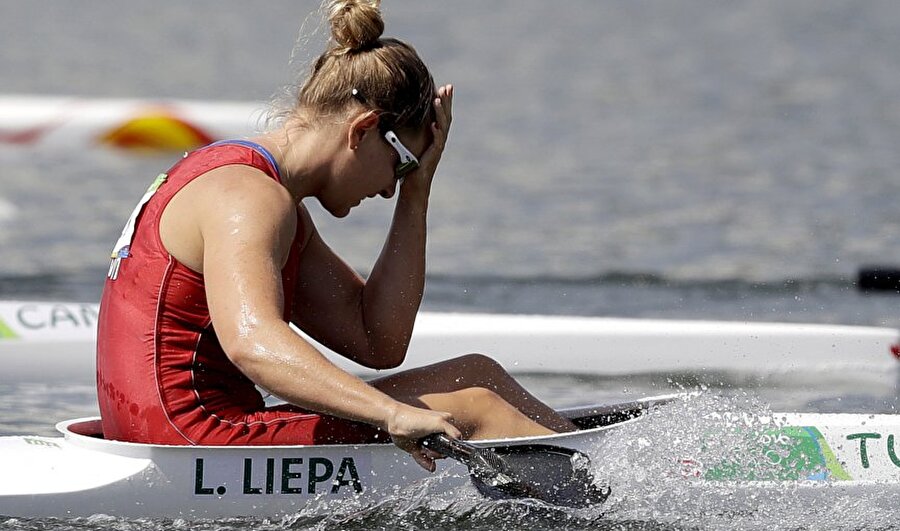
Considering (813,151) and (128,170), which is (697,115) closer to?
(813,151)

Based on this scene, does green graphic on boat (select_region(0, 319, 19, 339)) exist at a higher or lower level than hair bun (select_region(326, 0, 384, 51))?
lower

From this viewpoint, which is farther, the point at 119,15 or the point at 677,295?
the point at 119,15

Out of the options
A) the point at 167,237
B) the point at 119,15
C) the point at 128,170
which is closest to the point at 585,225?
the point at 128,170

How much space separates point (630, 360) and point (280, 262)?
3334 millimetres

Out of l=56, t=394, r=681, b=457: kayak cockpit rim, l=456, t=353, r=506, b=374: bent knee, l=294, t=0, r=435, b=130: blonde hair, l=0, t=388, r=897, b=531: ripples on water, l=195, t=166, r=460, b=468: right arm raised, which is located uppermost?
l=294, t=0, r=435, b=130: blonde hair

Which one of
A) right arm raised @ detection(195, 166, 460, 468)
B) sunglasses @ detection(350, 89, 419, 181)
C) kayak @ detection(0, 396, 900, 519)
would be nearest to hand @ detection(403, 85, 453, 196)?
sunglasses @ detection(350, 89, 419, 181)

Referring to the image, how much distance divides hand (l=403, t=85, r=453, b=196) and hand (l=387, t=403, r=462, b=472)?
0.77 m

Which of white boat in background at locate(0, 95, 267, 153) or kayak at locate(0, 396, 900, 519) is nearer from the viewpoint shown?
kayak at locate(0, 396, 900, 519)

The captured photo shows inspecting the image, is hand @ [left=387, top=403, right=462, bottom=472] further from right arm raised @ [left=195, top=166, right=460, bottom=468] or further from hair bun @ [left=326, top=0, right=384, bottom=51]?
hair bun @ [left=326, top=0, right=384, bottom=51]

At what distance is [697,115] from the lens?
1612 cm

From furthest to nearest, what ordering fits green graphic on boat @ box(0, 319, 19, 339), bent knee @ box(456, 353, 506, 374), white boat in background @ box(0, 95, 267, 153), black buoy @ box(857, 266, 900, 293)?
white boat in background @ box(0, 95, 267, 153) < black buoy @ box(857, 266, 900, 293) < green graphic on boat @ box(0, 319, 19, 339) < bent knee @ box(456, 353, 506, 374)

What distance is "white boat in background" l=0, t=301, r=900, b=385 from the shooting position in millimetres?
6293

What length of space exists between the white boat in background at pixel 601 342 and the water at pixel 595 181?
105 mm

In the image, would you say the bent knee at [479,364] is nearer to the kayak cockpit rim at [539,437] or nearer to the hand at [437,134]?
the kayak cockpit rim at [539,437]
